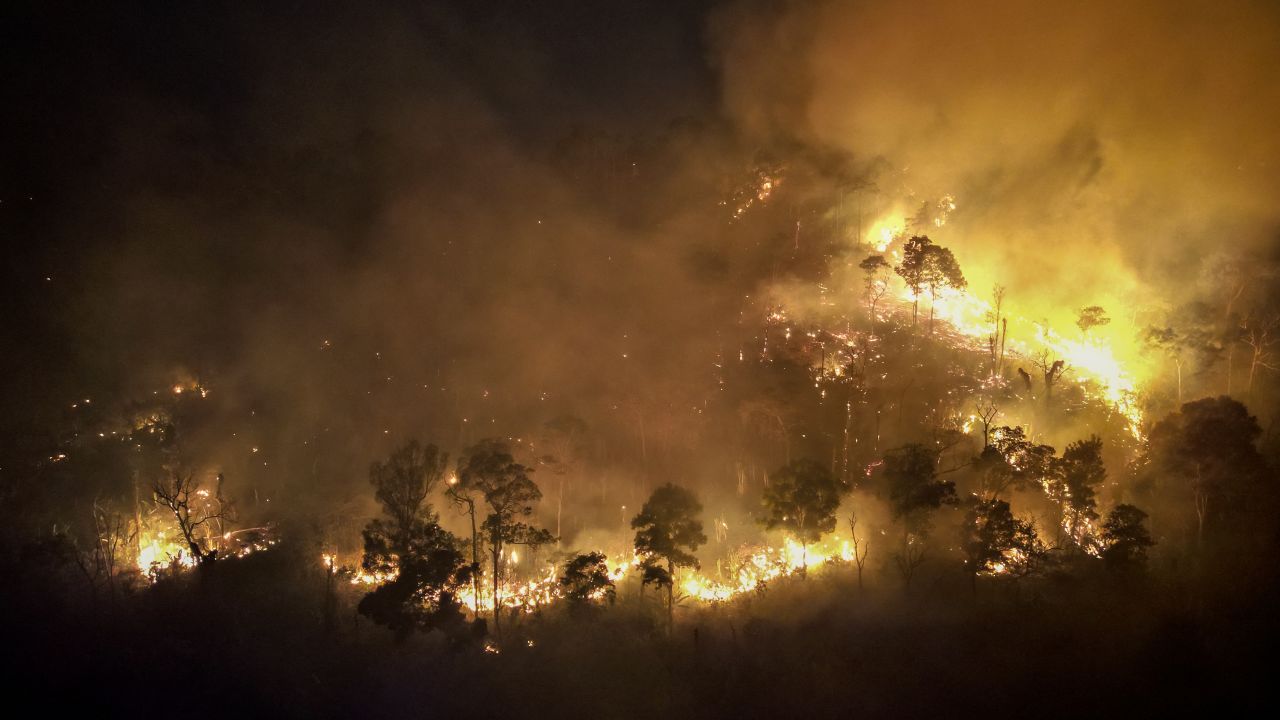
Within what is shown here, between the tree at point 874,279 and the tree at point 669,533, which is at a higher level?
the tree at point 874,279

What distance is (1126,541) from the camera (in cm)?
3306

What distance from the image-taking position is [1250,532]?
35.8 meters

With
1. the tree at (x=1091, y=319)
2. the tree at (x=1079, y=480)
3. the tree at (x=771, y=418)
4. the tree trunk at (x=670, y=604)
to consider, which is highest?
the tree at (x=1091, y=319)

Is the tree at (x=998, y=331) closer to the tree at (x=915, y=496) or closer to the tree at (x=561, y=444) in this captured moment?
the tree at (x=915, y=496)

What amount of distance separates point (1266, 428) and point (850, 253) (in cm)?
3198

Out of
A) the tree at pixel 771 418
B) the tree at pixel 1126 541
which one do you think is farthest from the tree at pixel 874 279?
the tree at pixel 1126 541

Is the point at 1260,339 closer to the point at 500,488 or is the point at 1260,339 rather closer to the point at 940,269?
the point at 940,269

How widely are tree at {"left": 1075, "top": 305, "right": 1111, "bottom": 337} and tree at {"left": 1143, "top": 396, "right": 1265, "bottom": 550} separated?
15438mm

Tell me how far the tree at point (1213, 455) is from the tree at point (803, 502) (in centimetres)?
1723

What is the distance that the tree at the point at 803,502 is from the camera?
36.6 metres

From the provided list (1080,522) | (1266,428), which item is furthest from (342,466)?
A: (1266,428)

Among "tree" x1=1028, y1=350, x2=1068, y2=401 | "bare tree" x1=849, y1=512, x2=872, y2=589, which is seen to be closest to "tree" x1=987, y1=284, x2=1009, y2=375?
"tree" x1=1028, y1=350, x2=1068, y2=401

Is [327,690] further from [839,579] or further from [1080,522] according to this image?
[1080,522]

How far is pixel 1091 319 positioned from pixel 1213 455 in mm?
17957
